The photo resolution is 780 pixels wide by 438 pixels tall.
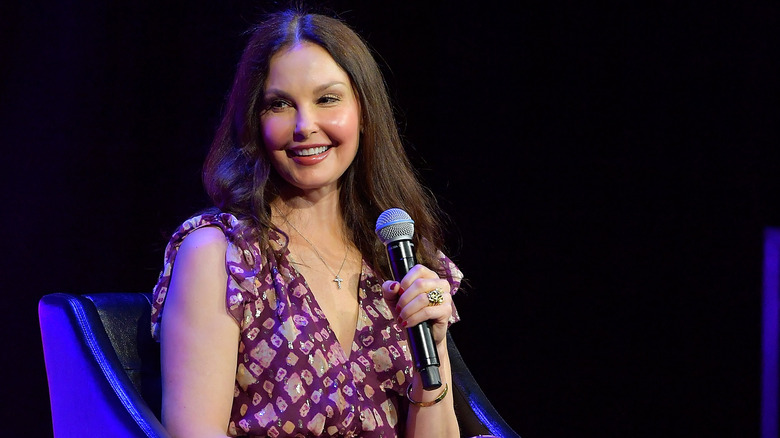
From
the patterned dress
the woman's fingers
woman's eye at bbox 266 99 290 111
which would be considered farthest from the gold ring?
woman's eye at bbox 266 99 290 111

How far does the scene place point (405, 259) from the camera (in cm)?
136

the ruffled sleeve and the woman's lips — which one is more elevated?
the woman's lips

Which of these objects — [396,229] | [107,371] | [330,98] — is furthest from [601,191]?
[107,371]

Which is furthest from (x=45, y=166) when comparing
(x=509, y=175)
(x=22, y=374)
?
(x=509, y=175)

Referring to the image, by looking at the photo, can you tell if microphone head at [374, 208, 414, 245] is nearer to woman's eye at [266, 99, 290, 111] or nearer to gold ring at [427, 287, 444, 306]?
gold ring at [427, 287, 444, 306]

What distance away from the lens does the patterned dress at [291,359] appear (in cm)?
150

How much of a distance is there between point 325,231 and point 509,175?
43.9 inches

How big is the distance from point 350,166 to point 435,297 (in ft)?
2.03

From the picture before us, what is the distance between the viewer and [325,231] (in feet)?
5.92

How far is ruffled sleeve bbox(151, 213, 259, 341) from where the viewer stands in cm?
150

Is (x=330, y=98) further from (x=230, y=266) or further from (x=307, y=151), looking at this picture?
(x=230, y=266)

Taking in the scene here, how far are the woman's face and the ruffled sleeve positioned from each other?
6.7 inches

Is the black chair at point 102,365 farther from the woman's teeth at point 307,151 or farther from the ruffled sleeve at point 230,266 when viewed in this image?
the woman's teeth at point 307,151

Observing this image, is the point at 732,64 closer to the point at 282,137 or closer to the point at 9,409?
the point at 282,137
